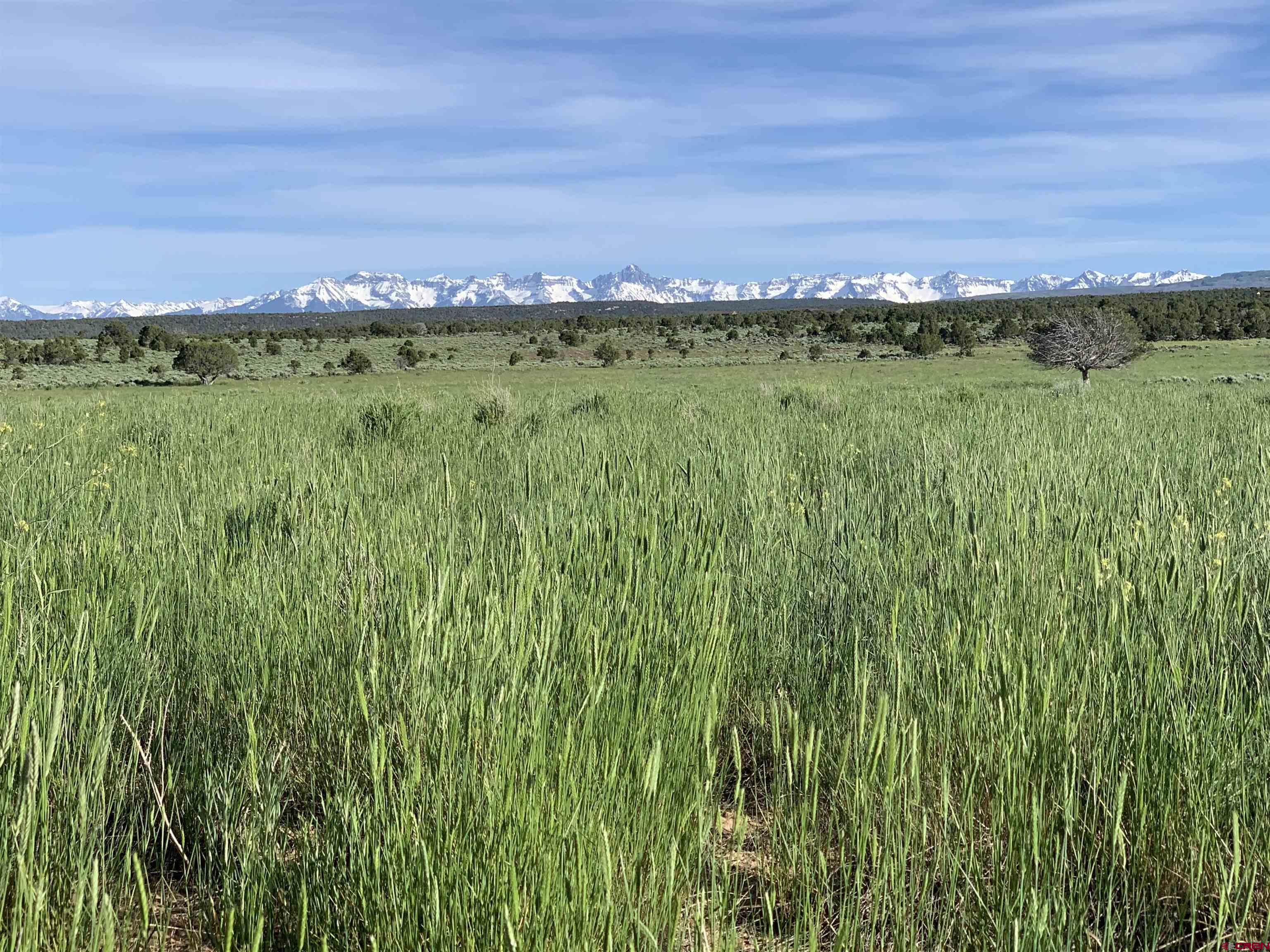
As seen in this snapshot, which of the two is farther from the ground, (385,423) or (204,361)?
(204,361)

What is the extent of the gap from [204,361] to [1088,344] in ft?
111

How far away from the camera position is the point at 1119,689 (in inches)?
83.0

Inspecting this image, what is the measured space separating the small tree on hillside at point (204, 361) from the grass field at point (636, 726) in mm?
40188

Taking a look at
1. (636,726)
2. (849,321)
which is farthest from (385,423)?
(849,321)

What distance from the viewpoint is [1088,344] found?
2845 centimetres

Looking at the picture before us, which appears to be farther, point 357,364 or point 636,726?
point 357,364

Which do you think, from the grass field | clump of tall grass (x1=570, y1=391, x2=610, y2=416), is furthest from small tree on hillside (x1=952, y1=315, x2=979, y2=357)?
the grass field

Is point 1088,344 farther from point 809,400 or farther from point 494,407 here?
point 494,407

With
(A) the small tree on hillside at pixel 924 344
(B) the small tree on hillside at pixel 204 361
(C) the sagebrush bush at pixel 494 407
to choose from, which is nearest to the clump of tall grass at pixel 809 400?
(C) the sagebrush bush at pixel 494 407

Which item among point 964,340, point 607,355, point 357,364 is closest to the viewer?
point 357,364

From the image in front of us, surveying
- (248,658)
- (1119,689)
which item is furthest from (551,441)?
(1119,689)

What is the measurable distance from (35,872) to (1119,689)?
2106 millimetres

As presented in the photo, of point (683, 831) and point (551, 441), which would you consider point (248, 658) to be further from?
point (551, 441)

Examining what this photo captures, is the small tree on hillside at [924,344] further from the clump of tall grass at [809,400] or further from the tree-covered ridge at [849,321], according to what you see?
the clump of tall grass at [809,400]
